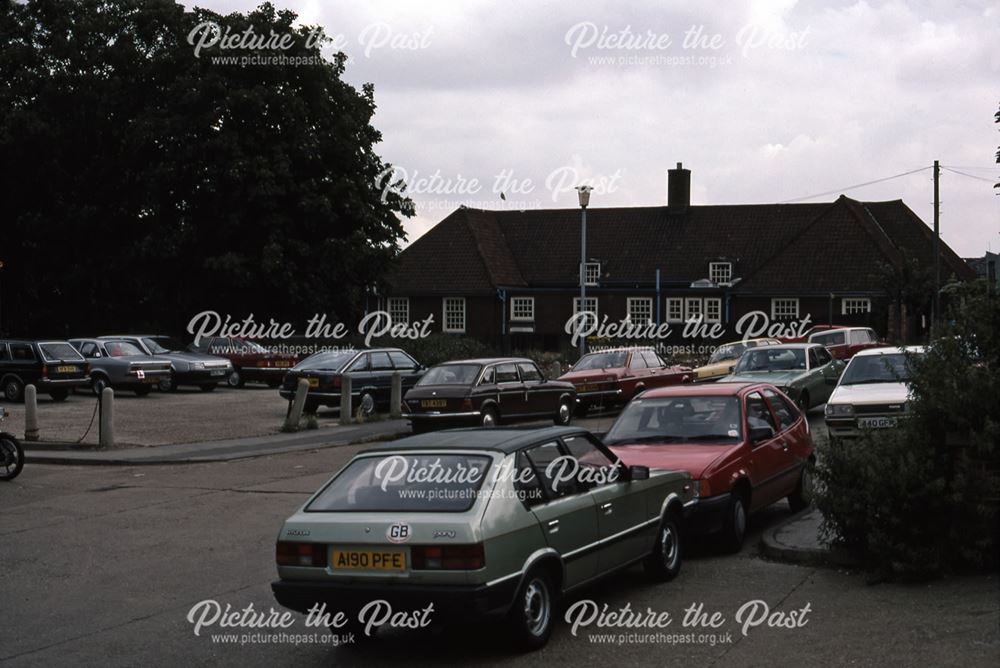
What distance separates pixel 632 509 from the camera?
9633 millimetres

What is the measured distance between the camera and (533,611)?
8.08 metres

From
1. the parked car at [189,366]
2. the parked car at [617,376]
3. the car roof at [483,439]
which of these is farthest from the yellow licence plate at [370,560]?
the parked car at [189,366]

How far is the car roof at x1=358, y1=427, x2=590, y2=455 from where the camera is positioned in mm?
8570

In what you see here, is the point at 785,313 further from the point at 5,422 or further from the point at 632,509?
the point at 632,509

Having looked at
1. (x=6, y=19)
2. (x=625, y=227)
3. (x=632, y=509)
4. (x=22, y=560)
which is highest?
(x=6, y=19)

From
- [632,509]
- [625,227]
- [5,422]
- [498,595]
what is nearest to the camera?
[498,595]

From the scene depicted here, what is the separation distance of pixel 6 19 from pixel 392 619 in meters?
46.1

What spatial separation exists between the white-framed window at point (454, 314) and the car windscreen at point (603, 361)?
124 feet

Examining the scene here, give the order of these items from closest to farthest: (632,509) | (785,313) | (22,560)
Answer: (632,509) < (22,560) < (785,313)

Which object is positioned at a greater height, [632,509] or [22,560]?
[632,509]

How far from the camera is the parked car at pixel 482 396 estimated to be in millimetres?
23688

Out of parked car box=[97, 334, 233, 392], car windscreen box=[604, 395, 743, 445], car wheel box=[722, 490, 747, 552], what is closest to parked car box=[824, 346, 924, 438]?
car windscreen box=[604, 395, 743, 445]

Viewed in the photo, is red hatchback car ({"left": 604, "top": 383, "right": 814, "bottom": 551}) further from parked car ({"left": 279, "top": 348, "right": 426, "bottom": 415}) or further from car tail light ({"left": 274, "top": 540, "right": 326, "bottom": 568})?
parked car ({"left": 279, "top": 348, "right": 426, "bottom": 415})

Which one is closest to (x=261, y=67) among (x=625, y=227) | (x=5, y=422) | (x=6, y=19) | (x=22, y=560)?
(x=6, y=19)
